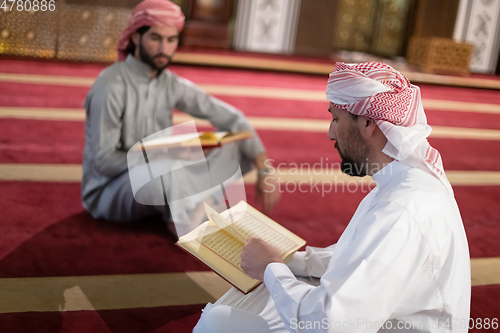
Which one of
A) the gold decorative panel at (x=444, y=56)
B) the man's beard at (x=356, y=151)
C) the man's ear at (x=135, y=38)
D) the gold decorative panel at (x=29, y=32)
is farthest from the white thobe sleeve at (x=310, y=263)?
the gold decorative panel at (x=444, y=56)

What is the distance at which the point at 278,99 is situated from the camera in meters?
5.43

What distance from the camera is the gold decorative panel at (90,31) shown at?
5.81 m

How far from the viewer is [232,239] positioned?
1.38 meters

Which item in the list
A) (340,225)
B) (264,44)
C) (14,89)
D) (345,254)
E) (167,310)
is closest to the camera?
(345,254)

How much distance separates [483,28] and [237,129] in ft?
25.2

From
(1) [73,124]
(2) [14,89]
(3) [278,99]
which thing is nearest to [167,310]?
(1) [73,124]

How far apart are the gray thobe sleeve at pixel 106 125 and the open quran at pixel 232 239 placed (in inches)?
34.4

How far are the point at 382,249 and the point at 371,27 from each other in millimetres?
9585

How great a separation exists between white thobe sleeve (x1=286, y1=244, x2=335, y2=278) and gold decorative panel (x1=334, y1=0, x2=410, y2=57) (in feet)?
28.0

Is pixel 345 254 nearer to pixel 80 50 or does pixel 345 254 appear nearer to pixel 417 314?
pixel 417 314

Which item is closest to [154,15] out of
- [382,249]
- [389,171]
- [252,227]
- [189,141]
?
[189,141]

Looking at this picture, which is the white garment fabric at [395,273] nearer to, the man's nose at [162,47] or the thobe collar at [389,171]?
the thobe collar at [389,171]

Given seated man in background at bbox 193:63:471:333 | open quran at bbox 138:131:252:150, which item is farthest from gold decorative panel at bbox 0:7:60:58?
seated man in background at bbox 193:63:471:333

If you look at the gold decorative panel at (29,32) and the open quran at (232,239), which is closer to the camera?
the open quran at (232,239)
